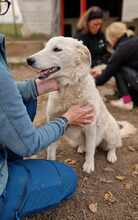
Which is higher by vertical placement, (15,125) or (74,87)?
(15,125)

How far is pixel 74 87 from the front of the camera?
295 cm

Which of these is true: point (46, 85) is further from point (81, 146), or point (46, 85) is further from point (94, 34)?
point (94, 34)

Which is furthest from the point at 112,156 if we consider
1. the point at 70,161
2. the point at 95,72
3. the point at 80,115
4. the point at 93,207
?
the point at 95,72

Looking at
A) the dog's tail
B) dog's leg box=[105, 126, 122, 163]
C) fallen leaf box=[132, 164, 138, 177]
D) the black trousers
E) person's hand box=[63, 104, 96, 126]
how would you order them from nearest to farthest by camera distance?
person's hand box=[63, 104, 96, 126] → fallen leaf box=[132, 164, 138, 177] → dog's leg box=[105, 126, 122, 163] → the dog's tail → the black trousers

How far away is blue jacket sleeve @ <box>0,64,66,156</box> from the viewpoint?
198 centimetres

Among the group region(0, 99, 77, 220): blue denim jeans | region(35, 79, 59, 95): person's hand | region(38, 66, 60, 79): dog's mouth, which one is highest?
region(38, 66, 60, 79): dog's mouth

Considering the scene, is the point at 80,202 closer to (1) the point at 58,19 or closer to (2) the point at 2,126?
(2) the point at 2,126

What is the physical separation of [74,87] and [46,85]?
0.84 ft

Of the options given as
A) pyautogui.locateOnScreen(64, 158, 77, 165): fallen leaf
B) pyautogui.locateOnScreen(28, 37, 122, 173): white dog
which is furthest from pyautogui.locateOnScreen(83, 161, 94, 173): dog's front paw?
pyautogui.locateOnScreen(64, 158, 77, 165): fallen leaf

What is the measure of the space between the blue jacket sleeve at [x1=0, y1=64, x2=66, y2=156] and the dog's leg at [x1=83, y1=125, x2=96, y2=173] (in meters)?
0.83

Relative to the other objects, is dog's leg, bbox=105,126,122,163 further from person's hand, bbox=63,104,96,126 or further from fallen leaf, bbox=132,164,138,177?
person's hand, bbox=63,104,96,126

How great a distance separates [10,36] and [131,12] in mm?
2662

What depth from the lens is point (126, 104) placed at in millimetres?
4746

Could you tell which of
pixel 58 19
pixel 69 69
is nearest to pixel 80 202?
pixel 69 69
